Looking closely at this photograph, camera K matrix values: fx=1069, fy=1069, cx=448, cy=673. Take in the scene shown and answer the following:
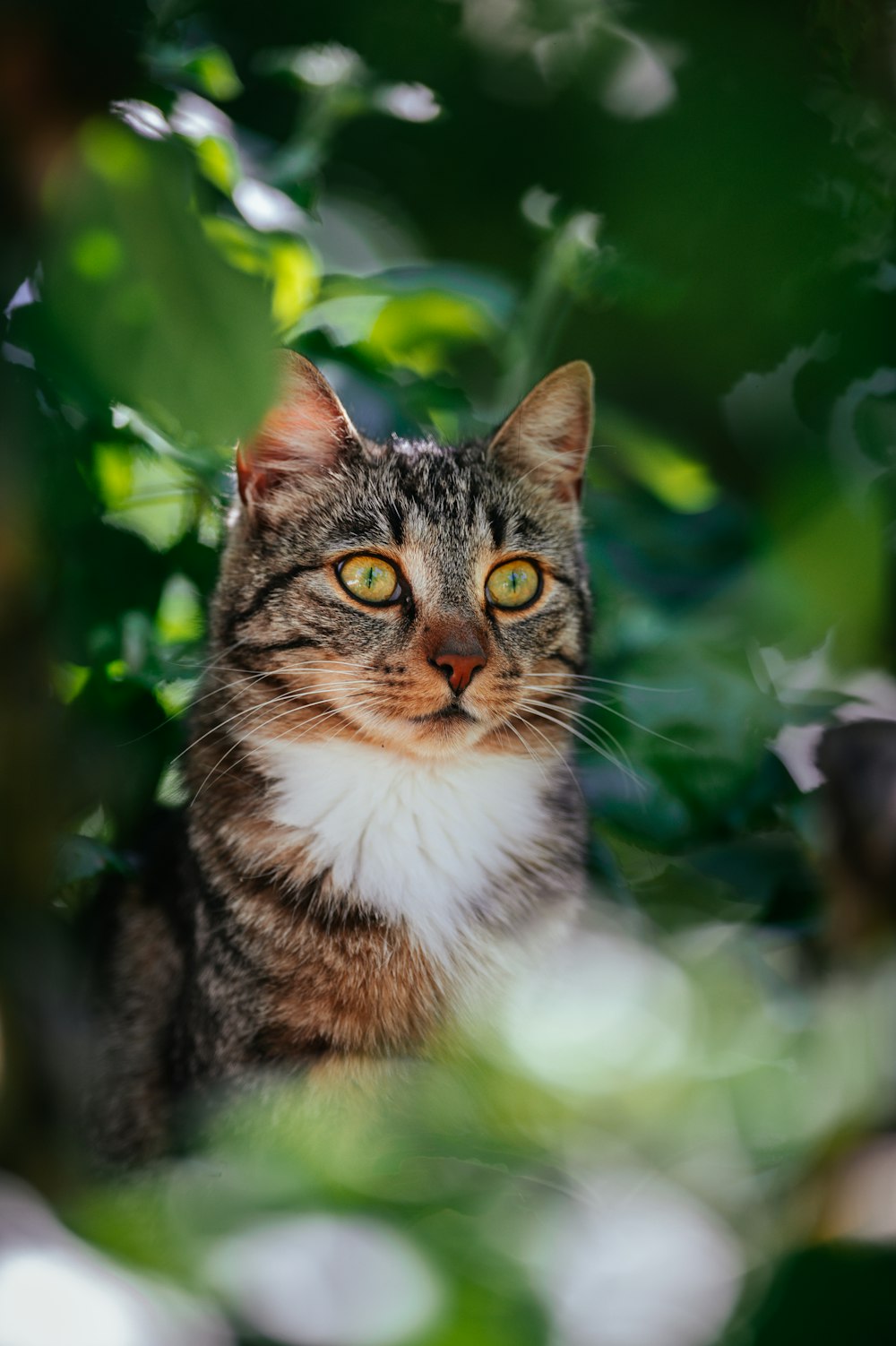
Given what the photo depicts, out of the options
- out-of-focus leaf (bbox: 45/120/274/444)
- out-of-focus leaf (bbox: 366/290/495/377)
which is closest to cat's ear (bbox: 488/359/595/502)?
out-of-focus leaf (bbox: 366/290/495/377)

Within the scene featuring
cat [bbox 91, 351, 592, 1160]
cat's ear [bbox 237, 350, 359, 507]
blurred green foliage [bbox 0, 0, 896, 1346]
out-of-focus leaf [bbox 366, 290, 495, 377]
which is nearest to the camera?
blurred green foliage [bbox 0, 0, 896, 1346]

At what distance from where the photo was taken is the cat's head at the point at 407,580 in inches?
62.1

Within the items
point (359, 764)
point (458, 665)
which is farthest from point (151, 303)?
point (359, 764)

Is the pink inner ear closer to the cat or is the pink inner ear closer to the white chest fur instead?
the cat

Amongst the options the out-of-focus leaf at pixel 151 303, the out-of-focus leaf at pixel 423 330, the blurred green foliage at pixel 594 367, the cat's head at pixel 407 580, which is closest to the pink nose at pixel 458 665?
the cat's head at pixel 407 580

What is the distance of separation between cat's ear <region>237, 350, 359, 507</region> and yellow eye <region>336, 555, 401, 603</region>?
0.65ft

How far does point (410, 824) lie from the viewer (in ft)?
5.45

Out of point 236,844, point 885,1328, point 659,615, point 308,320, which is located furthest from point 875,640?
point 308,320

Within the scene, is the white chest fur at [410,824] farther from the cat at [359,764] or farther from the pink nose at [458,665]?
the pink nose at [458,665]

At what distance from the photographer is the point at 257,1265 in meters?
0.36

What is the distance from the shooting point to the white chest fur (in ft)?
5.19

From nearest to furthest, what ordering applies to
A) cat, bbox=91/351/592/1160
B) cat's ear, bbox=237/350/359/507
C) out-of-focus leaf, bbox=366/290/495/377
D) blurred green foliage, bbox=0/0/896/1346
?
blurred green foliage, bbox=0/0/896/1346, cat, bbox=91/351/592/1160, cat's ear, bbox=237/350/359/507, out-of-focus leaf, bbox=366/290/495/377

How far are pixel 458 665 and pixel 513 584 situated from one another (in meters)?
0.24

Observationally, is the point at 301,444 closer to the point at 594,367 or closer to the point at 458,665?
the point at 458,665
